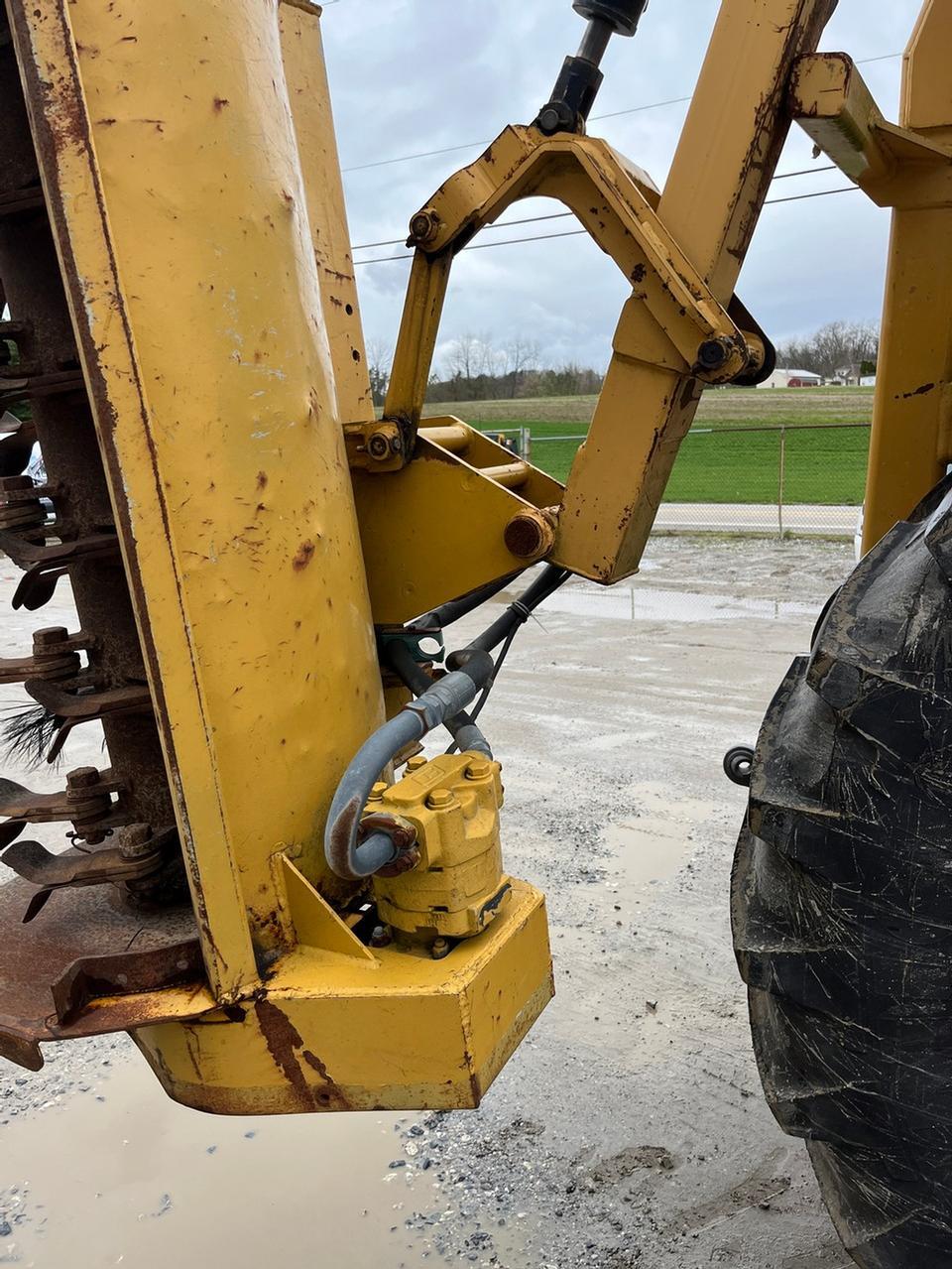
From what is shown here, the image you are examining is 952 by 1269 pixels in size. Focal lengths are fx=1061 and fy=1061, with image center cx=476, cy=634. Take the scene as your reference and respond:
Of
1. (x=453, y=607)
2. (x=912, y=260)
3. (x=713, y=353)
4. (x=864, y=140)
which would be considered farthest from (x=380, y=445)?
(x=912, y=260)

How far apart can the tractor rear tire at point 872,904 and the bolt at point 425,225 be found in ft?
2.84

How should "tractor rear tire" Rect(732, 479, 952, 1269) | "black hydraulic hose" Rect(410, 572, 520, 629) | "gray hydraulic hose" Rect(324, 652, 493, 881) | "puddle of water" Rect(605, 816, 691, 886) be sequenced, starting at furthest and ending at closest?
"puddle of water" Rect(605, 816, 691, 886) < "black hydraulic hose" Rect(410, 572, 520, 629) < "gray hydraulic hose" Rect(324, 652, 493, 881) < "tractor rear tire" Rect(732, 479, 952, 1269)

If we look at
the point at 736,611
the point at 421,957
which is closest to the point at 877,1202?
the point at 421,957

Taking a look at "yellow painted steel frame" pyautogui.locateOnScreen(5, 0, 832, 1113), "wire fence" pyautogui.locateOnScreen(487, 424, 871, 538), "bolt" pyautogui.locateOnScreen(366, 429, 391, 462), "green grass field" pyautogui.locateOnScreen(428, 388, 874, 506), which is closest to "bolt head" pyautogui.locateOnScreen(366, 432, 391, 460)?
"bolt" pyautogui.locateOnScreen(366, 429, 391, 462)

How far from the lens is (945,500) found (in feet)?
4.65

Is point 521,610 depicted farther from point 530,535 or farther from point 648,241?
point 648,241

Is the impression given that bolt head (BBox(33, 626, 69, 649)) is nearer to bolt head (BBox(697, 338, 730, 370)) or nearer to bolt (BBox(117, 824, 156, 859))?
bolt (BBox(117, 824, 156, 859))

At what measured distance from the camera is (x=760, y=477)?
24.6 meters

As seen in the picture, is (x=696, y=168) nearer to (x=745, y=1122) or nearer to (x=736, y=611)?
(x=745, y=1122)

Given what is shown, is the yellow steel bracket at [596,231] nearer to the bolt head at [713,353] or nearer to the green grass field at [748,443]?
the bolt head at [713,353]

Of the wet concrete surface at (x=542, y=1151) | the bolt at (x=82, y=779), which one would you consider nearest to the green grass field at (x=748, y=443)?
the wet concrete surface at (x=542, y=1151)

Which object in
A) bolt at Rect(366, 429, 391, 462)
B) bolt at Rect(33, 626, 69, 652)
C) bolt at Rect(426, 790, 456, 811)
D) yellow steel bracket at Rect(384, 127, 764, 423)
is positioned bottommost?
bolt at Rect(426, 790, 456, 811)

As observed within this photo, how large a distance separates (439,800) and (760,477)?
79.7 feet

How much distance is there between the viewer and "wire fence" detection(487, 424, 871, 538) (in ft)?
44.6
